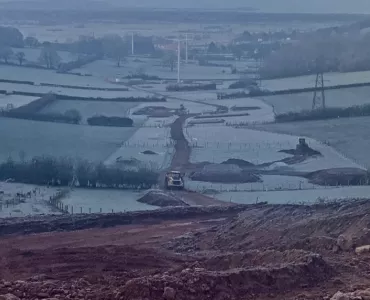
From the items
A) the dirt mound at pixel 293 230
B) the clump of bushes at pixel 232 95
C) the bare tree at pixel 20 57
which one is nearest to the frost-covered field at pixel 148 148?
the dirt mound at pixel 293 230

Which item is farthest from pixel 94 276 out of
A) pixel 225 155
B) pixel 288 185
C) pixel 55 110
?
pixel 55 110

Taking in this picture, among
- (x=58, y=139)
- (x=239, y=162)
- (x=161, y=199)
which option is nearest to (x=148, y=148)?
(x=58, y=139)

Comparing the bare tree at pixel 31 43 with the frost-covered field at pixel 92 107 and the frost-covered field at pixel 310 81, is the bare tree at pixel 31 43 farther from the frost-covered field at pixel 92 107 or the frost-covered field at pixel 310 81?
the frost-covered field at pixel 92 107

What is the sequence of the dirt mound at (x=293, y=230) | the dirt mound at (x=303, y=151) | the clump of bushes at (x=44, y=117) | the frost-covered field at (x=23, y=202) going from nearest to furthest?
the dirt mound at (x=293, y=230)
the frost-covered field at (x=23, y=202)
the dirt mound at (x=303, y=151)
the clump of bushes at (x=44, y=117)

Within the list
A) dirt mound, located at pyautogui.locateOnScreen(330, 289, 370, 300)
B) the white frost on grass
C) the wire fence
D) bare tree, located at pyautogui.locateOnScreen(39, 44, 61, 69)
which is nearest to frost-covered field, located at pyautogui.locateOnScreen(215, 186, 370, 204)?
the wire fence

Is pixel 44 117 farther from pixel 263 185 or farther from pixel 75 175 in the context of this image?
pixel 263 185

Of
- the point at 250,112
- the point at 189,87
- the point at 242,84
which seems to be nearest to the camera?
the point at 250,112
